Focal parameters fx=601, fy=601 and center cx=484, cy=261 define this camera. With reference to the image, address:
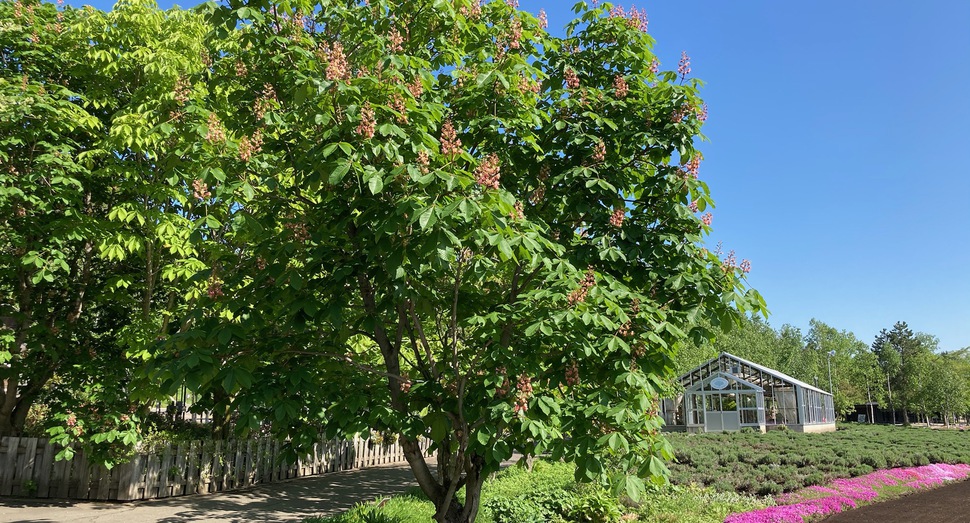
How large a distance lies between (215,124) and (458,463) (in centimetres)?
360

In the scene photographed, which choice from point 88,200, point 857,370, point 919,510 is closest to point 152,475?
point 88,200

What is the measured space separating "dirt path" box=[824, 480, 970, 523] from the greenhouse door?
22.1m

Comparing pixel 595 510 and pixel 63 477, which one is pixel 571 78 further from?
pixel 63 477

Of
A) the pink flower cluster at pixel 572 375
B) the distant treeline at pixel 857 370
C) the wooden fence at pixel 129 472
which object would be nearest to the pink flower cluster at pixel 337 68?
the pink flower cluster at pixel 572 375

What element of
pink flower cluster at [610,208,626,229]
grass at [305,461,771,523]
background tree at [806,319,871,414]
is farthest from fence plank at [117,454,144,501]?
background tree at [806,319,871,414]

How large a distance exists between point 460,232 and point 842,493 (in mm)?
13245

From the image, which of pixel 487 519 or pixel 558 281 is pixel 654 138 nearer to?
pixel 558 281

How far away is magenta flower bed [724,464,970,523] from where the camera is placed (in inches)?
411

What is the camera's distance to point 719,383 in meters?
36.9

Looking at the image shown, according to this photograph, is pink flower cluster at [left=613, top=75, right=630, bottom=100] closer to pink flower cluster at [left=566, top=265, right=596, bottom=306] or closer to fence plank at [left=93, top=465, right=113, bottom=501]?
pink flower cluster at [left=566, top=265, right=596, bottom=306]

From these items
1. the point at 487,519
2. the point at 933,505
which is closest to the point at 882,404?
the point at 933,505

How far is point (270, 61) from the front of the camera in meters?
5.11

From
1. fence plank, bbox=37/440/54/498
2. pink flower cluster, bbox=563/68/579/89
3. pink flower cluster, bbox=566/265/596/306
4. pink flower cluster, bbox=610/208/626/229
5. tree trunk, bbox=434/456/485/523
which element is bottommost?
fence plank, bbox=37/440/54/498

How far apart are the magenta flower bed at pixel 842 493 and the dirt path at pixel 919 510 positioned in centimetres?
29
